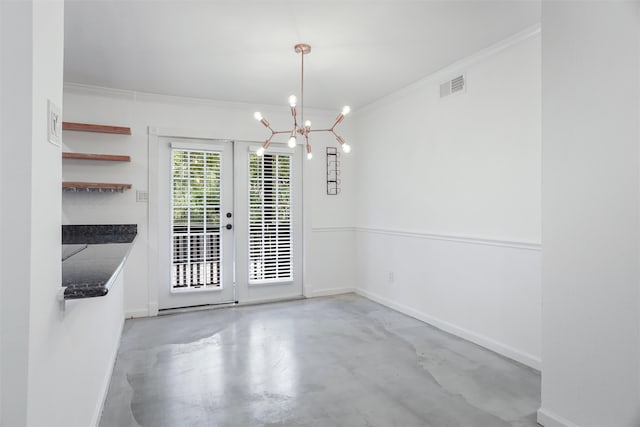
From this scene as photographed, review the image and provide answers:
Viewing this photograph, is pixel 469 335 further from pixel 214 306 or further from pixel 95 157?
pixel 95 157

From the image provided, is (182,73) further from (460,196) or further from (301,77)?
(460,196)

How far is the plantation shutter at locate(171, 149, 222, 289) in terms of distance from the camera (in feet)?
14.9

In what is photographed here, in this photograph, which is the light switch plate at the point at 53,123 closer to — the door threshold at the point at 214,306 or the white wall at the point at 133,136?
the white wall at the point at 133,136

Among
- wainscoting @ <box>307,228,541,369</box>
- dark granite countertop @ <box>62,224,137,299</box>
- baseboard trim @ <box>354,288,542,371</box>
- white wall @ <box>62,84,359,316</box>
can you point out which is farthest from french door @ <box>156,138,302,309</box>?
dark granite countertop @ <box>62,224,137,299</box>

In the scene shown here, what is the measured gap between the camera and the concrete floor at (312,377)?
2230 mm

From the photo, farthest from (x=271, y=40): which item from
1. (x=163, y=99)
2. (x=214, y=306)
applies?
(x=214, y=306)

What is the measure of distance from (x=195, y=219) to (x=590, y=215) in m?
3.89

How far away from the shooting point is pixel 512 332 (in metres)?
3.08

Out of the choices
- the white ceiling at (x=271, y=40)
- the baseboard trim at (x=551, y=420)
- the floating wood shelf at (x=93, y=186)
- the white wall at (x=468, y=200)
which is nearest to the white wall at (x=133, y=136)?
the floating wood shelf at (x=93, y=186)

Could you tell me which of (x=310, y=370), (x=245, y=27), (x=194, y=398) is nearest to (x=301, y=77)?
(x=245, y=27)

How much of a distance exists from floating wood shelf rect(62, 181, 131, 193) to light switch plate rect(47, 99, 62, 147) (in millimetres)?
3015

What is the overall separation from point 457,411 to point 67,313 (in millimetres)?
2083

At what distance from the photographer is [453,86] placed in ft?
12.0

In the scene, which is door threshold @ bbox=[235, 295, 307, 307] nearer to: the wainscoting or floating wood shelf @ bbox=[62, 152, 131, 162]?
the wainscoting
